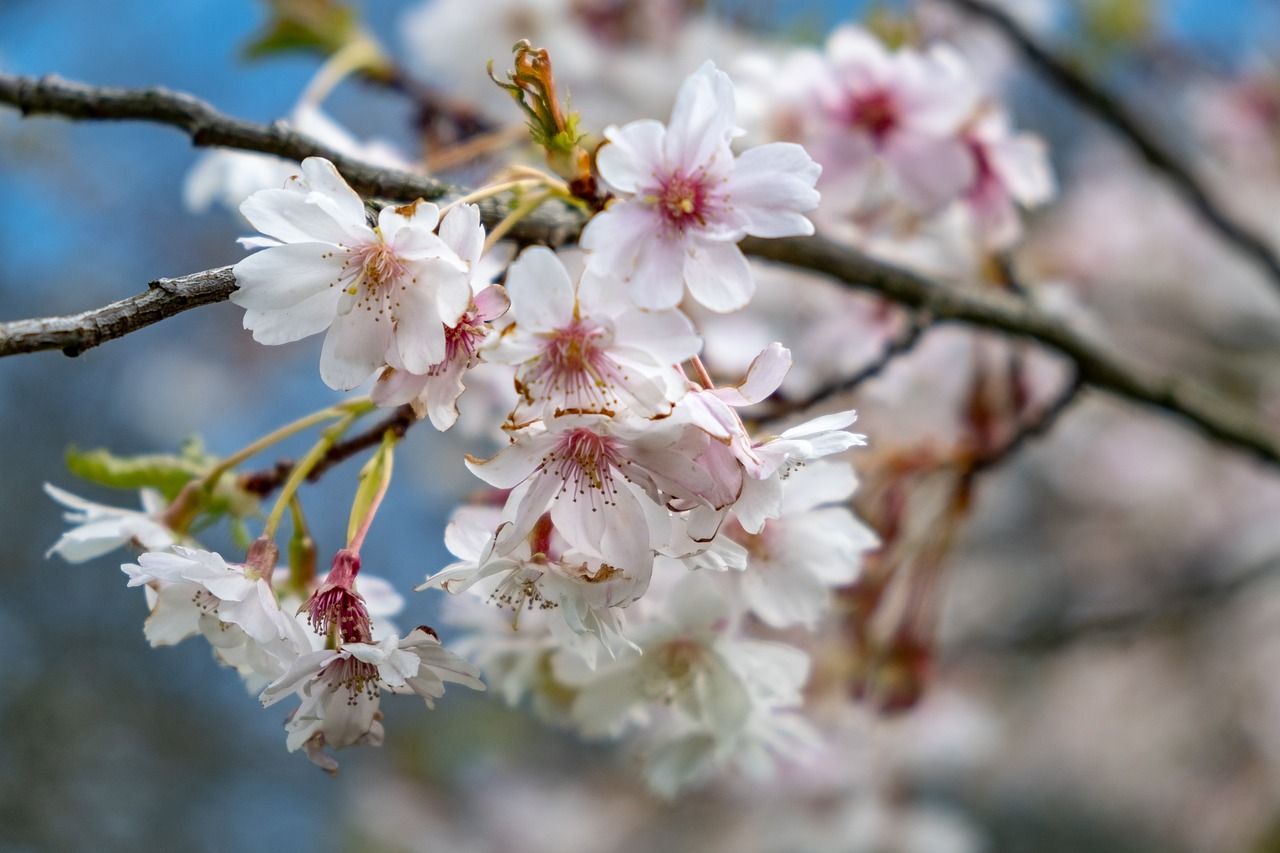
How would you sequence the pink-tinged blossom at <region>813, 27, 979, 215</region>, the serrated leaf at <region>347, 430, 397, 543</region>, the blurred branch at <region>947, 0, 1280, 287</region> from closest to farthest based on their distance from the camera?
the serrated leaf at <region>347, 430, 397, 543</region> < the pink-tinged blossom at <region>813, 27, 979, 215</region> < the blurred branch at <region>947, 0, 1280, 287</region>

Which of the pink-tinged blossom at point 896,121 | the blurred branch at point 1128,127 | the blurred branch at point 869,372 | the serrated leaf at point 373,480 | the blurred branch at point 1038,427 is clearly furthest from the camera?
the blurred branch at point 1128,127

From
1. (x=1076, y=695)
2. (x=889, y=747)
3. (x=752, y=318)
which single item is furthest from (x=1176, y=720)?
(x=752, y=318)

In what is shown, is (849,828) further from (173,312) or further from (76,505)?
(173,312)

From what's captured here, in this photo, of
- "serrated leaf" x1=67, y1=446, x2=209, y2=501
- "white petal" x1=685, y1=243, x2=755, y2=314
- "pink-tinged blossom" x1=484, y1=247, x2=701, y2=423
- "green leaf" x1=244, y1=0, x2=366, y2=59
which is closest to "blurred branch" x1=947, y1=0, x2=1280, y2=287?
"green leaf" x1=244, y1=0, x2=366, y2=59

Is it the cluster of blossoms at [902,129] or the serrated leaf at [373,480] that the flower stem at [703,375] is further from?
the cluster of blossoms at [902,129]

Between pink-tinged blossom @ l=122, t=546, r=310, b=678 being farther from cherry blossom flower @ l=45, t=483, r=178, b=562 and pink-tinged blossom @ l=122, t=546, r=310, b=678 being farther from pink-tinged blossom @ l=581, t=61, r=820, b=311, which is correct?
pink-tinged blossom @ l=581, t=61, r=820, b=311

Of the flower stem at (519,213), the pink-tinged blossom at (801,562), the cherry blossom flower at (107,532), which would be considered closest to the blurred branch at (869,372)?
the pink-tinged blossom at (801,562)

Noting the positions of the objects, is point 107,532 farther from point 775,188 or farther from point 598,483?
point 775,188
